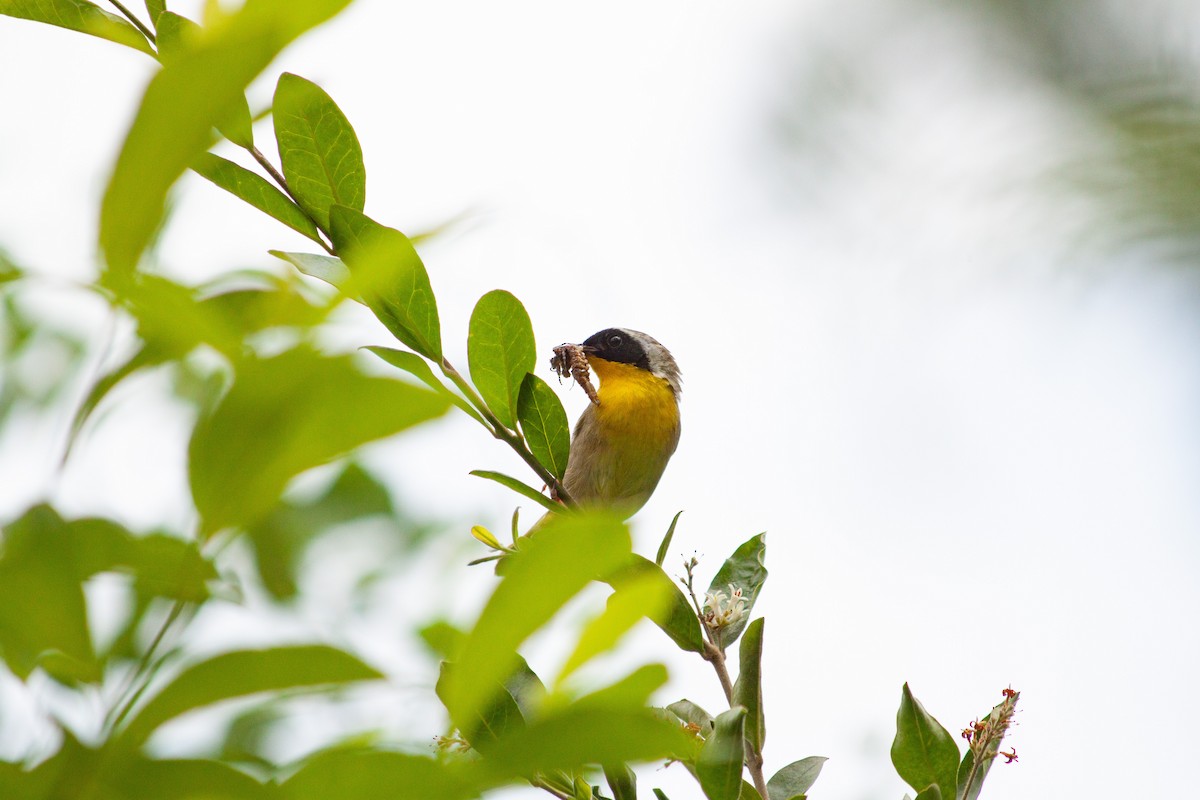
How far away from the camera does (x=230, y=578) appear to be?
408 mm

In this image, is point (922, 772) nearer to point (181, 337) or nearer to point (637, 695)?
point (637, 695)

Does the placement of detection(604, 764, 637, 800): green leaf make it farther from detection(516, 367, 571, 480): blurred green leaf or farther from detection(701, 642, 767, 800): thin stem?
detection(516, 367, 571, 480): blurred green leaf

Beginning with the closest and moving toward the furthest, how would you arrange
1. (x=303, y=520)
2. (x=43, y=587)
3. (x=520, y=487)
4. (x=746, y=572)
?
1. (x=43, y=587)
2. (x=303, y=520)
3. (x=520, y=487)
4. (x=746, y=572)

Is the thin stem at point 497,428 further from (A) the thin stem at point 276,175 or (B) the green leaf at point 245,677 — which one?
(B) the green leaf at point 245,677

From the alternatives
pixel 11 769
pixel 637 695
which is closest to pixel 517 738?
pixel 637 695

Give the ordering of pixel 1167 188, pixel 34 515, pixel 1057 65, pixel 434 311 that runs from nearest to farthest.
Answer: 1. pixel 34 515
2. pixel 434 311
3. pixel 1167 188
4. pixel 1057 65

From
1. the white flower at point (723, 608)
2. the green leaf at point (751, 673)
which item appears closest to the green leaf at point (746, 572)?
the white flower at point (723, 608)

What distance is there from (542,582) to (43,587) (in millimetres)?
166

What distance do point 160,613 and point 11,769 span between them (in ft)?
0.24

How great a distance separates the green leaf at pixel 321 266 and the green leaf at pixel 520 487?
23 centimetres

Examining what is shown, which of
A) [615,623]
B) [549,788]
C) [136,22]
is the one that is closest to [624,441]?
[549,788]

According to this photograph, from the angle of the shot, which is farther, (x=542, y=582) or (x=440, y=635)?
(x=440, y=635)

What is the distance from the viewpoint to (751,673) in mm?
1123

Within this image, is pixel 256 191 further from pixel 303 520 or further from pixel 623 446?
pixel 623 446
